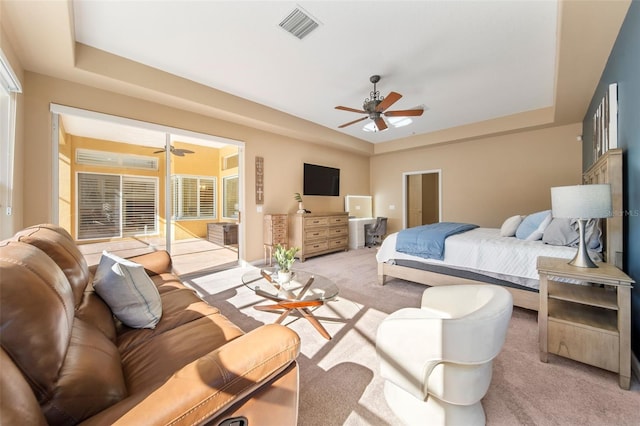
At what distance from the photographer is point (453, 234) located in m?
3.41

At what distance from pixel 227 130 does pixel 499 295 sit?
175 inches

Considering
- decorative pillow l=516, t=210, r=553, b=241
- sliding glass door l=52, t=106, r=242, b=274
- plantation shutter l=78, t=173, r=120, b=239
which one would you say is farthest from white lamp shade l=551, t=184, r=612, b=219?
plantation shutter l=78, t=173, r=120, b=239

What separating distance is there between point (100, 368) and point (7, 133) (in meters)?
2.79

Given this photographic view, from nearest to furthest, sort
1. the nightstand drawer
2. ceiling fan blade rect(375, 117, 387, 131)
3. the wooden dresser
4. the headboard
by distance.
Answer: the nightstand drawer → the headboard → ceiling fan blade rect(375, 117, 387, 131) → the wooden dresser

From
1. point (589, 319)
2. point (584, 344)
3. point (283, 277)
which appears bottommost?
point (584, 344)

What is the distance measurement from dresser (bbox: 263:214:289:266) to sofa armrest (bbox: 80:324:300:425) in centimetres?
383

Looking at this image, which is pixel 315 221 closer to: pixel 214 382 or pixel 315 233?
pixel 315 233

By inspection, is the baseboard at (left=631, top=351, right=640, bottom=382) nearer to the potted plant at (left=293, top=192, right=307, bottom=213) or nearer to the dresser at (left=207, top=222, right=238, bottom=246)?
the potted plant at (left=293, top=192, right=307, bottom=213)

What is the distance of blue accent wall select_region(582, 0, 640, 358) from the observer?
1832 mm

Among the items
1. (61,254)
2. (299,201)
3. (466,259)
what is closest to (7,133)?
(61,254)

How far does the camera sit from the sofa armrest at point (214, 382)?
0.73 metres

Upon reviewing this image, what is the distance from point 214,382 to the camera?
0.83 meters

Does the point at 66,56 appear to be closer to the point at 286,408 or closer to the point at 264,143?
the point at 264,143

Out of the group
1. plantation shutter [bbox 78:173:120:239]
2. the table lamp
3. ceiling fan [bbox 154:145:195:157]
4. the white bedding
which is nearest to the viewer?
the table lamp
